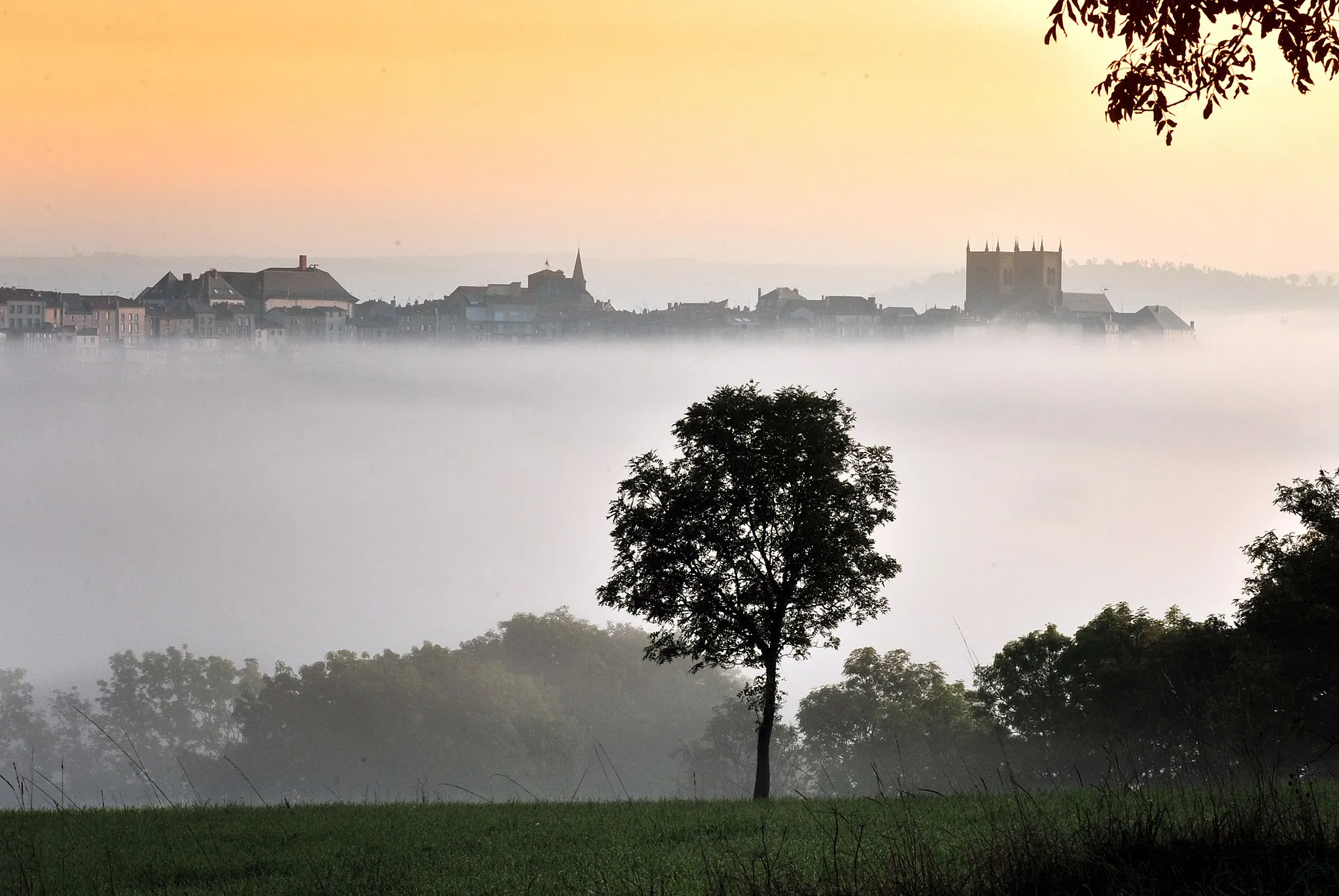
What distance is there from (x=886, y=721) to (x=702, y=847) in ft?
125

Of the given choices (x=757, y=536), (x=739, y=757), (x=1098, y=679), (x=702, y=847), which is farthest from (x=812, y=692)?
(x=702, y=847)

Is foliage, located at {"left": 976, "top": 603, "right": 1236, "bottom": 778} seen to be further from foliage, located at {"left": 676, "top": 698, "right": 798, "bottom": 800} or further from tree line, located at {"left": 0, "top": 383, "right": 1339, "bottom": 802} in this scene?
foliage, located at {"left": 676, "top": 698, "right": 798, "bottom": 800}

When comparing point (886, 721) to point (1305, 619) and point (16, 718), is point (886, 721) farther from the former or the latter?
point (16, 718)

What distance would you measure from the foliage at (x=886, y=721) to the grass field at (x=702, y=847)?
28.6 meters

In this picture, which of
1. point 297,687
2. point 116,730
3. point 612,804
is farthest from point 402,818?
Answer: point 116,730

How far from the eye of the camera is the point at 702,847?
916 centimetres

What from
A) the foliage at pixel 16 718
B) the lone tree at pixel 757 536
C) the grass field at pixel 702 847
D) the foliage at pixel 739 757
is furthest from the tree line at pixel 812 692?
the foliage at pixel 16 718

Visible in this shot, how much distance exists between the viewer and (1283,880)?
673cm

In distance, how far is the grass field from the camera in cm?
683

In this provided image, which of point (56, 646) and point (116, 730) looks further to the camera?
point (56, 646)

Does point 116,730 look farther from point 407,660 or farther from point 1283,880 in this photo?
point 1283,880

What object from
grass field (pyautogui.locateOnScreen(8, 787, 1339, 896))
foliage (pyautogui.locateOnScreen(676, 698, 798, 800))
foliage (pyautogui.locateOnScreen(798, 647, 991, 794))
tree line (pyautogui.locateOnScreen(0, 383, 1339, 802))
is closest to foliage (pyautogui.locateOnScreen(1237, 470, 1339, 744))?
tree line (pyautogui.locateOnScreen(0, 383, 1339, 802))

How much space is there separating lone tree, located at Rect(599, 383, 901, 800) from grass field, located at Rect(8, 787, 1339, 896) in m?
7.51

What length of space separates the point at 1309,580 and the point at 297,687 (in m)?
60.3
